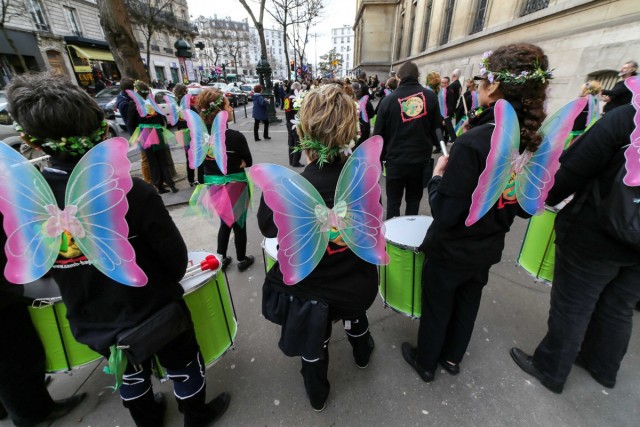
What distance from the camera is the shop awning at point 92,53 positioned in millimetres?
23031

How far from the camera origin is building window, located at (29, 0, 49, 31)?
66.2ft

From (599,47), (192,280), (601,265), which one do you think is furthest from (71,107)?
(599,47)

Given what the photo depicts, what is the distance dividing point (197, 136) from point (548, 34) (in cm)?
1011

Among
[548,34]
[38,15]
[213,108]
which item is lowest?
[213,108]

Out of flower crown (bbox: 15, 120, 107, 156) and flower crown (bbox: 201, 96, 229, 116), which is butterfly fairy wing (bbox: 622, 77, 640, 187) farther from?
flower crown (bbox: 201, 96, 229, 116)

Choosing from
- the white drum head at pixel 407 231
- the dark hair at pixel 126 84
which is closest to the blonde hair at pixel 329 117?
the white drum head at pixel 407 231

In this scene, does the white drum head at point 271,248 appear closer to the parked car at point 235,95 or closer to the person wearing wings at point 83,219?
the person wearing wings at point 83,219

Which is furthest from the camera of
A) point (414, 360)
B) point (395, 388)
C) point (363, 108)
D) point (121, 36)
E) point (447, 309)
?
point (363, 108)

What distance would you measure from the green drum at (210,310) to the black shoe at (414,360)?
1308 mm

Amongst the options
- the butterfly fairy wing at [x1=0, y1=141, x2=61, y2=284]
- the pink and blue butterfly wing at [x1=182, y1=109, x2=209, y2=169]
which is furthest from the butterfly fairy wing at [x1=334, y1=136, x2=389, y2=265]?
the pink and blue butterfly wing at [x1=182, y1=109, x2=209, y2=169]

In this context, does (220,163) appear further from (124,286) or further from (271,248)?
(124,286)

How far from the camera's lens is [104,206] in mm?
1148

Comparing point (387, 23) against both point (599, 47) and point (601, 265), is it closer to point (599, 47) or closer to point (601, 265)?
point (599, 47)

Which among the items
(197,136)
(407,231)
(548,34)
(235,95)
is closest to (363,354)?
(407,231)
